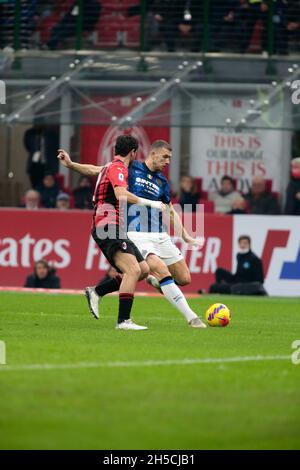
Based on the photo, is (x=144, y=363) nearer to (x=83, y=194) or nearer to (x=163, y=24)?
(x=83, y=194)

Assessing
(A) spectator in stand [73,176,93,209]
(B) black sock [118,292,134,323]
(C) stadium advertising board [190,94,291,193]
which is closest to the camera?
(B) black sock [118,292,134,323]

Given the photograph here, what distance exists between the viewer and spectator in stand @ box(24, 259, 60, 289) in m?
24.5

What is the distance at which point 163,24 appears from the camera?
98.6 ft

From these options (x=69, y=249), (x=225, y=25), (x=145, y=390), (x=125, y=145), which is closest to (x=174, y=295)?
(x=125, y=145)

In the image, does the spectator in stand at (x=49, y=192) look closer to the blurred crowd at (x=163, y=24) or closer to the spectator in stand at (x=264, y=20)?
the blurred crowd at (x=163, y=24)

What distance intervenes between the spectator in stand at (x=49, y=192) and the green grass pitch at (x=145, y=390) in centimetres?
1207

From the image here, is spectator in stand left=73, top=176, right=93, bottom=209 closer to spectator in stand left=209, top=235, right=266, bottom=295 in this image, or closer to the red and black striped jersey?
spectator in stand left=209, top=235, right=266, bottom=295

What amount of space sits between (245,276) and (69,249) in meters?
3.35

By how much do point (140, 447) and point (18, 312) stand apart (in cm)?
1058

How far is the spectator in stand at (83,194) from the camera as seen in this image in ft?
89.2

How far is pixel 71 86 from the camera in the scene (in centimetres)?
Result: 2833

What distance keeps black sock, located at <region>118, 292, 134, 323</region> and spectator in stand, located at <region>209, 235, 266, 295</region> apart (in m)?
10.1

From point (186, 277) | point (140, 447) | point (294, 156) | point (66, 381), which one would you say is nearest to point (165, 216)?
point (186, 277)

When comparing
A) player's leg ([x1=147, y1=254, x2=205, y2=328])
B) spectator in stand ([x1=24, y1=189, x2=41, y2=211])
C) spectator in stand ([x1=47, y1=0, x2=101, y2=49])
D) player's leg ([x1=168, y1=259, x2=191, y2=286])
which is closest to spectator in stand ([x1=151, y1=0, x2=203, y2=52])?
spectator in stand ([x1=47, y1=0, x2=101, y2=49])
